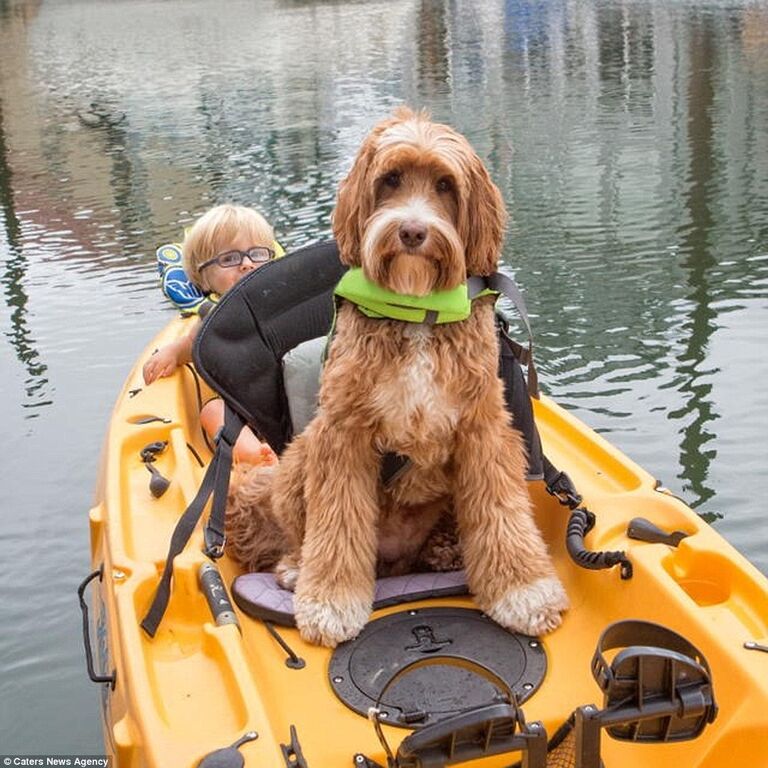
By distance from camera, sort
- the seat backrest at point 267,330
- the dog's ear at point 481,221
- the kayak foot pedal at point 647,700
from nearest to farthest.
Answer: the kayak foot pedal at point 647,700 < the dog's ear at point 481,221 < the seat backrest at point 267,330

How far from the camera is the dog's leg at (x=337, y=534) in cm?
280

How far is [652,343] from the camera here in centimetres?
729

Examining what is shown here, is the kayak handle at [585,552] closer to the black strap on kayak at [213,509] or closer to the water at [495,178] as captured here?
the black strap on kayak at [213,509]

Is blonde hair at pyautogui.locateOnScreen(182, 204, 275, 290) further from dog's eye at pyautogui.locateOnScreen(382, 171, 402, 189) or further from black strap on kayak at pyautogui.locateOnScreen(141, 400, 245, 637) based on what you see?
dog's eye at pyautogui.locateOnScreen(382, 171, 402, 189)

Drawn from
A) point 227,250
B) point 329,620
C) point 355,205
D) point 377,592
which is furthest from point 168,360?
point 355,205

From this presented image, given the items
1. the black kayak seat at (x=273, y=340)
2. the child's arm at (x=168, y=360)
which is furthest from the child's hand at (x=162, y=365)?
the black kayak seat at (x=273, y=340)

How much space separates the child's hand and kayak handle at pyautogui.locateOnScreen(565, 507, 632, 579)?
2129 millimetres

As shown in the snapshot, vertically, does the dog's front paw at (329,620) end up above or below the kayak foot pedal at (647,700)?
below

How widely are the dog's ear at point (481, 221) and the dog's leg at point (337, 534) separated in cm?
57

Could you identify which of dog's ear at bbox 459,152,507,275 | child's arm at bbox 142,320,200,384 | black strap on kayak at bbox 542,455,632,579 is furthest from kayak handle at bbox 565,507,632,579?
child's arm at bbox 142,320,200,384

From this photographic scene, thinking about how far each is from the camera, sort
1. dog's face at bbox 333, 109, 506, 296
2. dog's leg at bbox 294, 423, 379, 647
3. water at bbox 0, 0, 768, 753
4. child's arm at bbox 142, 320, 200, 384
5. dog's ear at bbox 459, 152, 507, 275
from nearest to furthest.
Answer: dog's face at bbox 333, 109, 506, 296
dog's ear at bbox 459, 152, 507, 275
dog's leg at bbox 294, 423, 379, 647
child's arm at bbox 142, 320, 200, 384
water at bbox 0, 0, 768, 753

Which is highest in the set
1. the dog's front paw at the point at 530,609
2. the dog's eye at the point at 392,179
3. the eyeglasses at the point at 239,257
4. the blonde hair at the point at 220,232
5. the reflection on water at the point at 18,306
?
the dog's eye at the point at 392,179

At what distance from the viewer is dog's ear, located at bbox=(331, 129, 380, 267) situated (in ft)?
8.47

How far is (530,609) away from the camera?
2.86m
